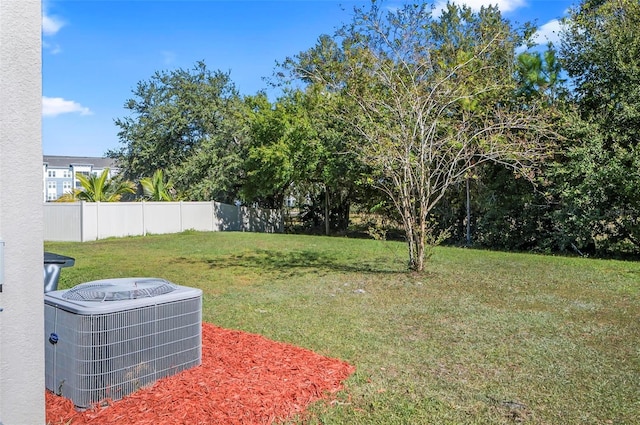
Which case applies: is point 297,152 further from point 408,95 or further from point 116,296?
point 116,296

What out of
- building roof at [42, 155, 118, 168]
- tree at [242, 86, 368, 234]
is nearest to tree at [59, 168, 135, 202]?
tree at [242, 86, 368, 234]

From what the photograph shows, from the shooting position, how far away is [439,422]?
3.19 meters

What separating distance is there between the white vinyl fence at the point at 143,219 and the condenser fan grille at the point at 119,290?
14.7 metres

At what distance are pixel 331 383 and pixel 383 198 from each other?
1694 centimetres

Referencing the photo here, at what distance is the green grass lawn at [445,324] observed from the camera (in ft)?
11.5

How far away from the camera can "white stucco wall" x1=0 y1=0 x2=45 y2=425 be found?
2.18 metres

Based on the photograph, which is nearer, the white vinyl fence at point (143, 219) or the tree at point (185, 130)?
the white vinyl fence at point (143, 219)

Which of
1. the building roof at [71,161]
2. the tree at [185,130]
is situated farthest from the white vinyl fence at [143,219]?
the building roof at [71,161]

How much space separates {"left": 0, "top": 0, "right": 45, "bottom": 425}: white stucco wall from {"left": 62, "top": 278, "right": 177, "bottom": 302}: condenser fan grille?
1.19 meters

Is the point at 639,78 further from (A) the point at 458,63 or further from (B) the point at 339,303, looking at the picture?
(B) the point at 339,303

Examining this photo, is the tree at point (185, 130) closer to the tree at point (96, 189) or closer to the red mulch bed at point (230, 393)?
the tree at point (96, 189)

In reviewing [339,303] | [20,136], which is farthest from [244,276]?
[20,136]

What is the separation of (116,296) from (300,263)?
774 cm

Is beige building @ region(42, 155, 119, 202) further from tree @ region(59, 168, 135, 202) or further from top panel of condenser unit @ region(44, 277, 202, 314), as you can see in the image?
top panel of condenser unit @ region(44, 277, 202, 314)
